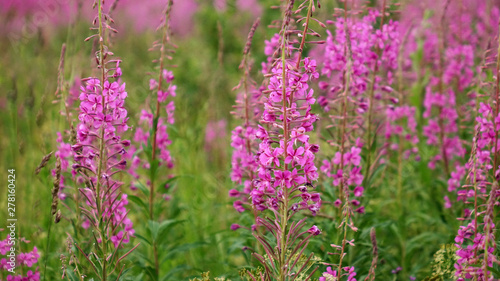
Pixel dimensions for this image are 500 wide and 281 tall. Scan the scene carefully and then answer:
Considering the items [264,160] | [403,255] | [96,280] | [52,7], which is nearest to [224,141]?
[52,7]

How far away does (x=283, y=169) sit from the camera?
2209 mm

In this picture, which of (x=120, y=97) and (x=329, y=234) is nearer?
(x=120, y=97)

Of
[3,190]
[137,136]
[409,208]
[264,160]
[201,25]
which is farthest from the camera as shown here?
[201,25]

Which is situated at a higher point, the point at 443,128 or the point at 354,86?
the point at 354,86

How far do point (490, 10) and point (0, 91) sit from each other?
577 cm

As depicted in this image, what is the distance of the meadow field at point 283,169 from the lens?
6.98ft

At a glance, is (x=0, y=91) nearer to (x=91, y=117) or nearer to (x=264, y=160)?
(x=91, y=117)

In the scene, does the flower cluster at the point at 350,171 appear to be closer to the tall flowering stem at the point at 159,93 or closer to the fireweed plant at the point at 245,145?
the fireweed plant at the point at 245,145

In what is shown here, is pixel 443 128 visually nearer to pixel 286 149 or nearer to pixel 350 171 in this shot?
pixel 350 171

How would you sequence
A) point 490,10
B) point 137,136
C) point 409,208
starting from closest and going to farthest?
point 137,136 < point 409,208 < point 490,10

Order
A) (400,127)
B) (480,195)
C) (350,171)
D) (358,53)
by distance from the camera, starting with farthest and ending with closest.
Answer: (400,127) < (358,53) < (350,171) < (480,195)

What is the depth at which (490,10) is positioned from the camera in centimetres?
425

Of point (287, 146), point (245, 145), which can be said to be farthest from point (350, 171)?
point (287, 146)

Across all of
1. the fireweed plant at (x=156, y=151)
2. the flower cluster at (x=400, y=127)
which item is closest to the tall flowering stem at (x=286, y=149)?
the fireweed plant at (x=156, y=151)
